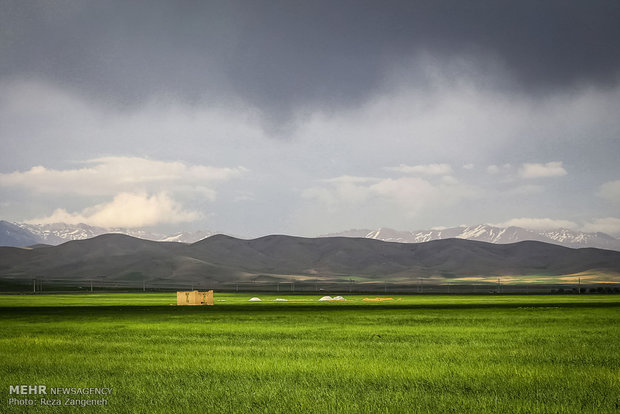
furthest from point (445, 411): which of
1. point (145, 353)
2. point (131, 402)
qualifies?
point (145, 353)

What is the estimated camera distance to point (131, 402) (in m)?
10.4

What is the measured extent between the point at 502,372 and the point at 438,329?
Answer: 12.7m

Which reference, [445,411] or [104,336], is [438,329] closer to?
[104,336]
